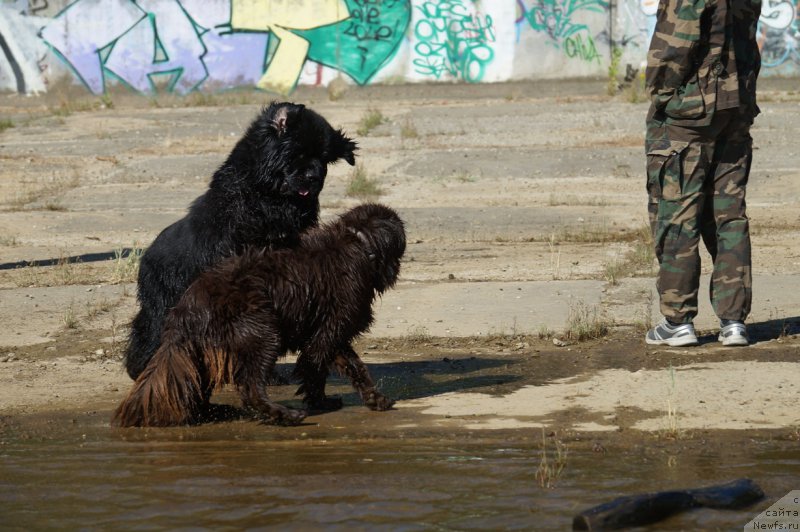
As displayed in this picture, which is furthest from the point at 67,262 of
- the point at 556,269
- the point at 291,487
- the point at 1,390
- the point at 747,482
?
the point at 747,482

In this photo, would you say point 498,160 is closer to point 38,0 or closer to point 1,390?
point 1,390

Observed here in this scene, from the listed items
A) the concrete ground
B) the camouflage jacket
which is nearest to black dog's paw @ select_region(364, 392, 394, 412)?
the concrete ground

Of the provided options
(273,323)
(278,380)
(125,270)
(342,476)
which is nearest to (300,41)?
(125,270)

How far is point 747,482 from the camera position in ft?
15.6

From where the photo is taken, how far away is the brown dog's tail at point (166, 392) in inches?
226

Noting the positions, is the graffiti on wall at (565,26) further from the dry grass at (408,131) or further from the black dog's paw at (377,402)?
the black dog's paw at (377,402)

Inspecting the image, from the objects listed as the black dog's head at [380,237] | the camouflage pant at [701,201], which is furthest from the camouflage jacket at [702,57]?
the black dog's head at [380,237]

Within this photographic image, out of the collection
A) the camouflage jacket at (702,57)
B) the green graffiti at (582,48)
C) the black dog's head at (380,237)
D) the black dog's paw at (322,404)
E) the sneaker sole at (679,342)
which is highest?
the green graffiti at (582,48)

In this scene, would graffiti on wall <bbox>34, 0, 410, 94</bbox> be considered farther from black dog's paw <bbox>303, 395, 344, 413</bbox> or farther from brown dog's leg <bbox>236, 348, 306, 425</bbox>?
brown dog's leg <bbox>236, 348, 306, 425</bbox>

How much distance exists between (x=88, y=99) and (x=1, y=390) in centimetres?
2038

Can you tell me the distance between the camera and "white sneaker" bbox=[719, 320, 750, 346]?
6.78 meters

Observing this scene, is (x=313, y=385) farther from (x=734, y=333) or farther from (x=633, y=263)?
(x=633, y=263)

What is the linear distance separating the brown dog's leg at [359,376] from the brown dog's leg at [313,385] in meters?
0.10

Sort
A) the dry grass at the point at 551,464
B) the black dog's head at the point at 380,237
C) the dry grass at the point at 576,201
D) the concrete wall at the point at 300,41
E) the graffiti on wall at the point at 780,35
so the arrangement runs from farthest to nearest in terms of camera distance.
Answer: the concrete wall at the point at 300,41, the graffiti on wall at the point at 780,35, the dry grass at the point at 576,201, the black dog's head at the point at 380,237, the dry grass at the point at 551,464
